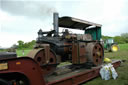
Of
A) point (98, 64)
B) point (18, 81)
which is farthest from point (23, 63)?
point (98, 64)

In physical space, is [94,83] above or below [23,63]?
below

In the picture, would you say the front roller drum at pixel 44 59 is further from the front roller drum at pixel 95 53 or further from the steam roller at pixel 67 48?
the front roller drum at pixel 95 53

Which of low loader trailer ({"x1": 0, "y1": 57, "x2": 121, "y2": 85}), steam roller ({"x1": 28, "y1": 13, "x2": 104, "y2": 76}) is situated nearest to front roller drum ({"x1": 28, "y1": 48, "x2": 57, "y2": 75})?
steam roller ({"x1": 28, "y1": 13, "x2": 104, "y2": 76})

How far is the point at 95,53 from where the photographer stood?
4.46 meters

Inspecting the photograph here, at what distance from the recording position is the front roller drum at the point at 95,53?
4215mm

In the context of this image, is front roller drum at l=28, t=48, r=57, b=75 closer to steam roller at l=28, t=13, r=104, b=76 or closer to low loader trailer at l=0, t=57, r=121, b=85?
steam roller at l=28, t=13, r=104, b=76

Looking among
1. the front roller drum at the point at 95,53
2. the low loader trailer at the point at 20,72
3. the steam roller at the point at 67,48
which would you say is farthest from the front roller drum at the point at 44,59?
the front roller drum at the point at 95,53

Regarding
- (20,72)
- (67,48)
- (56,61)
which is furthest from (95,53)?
(20,72)

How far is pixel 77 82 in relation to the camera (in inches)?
136

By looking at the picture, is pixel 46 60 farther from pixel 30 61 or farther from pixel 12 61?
pixel 12 61

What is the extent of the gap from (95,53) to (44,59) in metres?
2.19

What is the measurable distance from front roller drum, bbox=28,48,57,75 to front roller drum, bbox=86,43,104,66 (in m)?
1.47

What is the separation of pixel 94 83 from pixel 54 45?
1.80 meters

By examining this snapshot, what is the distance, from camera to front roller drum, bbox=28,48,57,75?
307 cm
